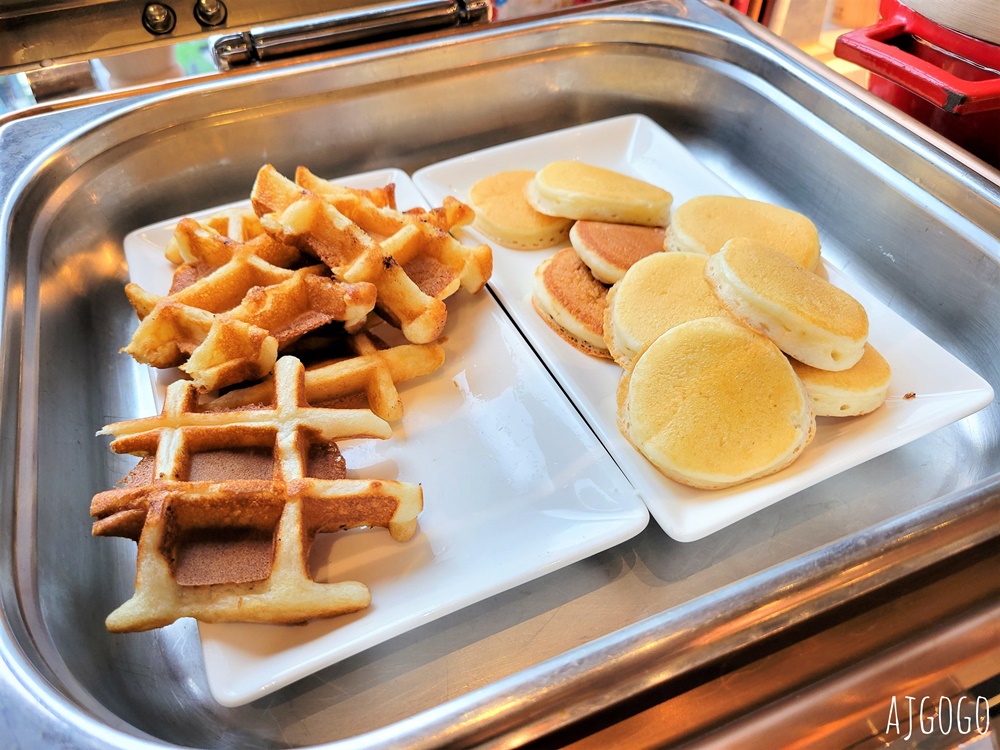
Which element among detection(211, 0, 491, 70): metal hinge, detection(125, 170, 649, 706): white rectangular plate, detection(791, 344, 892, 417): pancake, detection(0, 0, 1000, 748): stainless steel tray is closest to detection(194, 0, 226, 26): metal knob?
detection(211, 0, 491, 70): metal hinge

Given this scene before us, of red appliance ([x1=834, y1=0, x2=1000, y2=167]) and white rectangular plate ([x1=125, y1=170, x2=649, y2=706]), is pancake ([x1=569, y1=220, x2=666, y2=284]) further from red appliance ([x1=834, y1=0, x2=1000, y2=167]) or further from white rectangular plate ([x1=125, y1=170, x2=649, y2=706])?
red appliance ([x1=834, y1=0, x2=1000, y2=167])

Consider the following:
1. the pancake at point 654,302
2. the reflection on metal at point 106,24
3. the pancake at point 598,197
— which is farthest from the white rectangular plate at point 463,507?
the reflection on metal at point 106,24

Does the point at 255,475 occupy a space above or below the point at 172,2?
below

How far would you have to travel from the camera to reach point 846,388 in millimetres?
1045

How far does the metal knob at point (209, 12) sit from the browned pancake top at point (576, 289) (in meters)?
1.24

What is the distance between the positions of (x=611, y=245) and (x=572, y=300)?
0.46 ft

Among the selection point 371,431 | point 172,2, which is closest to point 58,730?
point 371,431

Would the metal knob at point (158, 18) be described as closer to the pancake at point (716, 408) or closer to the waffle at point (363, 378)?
the waffle at point (363, 378)

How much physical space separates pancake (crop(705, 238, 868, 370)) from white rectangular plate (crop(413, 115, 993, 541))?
0.39 feet

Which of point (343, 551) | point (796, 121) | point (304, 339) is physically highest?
point (796, 121)

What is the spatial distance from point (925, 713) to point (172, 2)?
2137 millimetres

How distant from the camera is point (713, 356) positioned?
101 cm

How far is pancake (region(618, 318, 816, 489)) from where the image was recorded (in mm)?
965

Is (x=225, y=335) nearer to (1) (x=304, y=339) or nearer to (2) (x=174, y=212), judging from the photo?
(1) (x=304, y=339)
